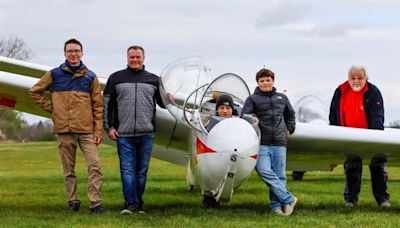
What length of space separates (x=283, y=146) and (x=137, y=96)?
77.0 inches

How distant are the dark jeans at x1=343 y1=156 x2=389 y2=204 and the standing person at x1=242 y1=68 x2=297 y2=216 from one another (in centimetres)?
202

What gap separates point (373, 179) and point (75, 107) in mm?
4742

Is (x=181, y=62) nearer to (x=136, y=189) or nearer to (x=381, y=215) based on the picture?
(x=136, y=189)

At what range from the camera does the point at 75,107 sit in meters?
8.98

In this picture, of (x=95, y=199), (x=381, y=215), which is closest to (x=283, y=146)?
(x=381, y=215)

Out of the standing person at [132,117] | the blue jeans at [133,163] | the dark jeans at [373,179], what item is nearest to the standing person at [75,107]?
the standing person at [132,117]

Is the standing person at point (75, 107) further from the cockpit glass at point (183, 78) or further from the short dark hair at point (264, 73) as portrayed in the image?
the short dark hair at point (264, 73)

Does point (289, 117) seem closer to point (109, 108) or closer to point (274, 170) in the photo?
point (274, 170)

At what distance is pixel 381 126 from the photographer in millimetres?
10211

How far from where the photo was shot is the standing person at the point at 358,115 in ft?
33.3

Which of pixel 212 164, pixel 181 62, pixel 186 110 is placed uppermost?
pixel 181 62

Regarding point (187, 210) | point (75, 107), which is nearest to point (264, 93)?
point (187, 210)

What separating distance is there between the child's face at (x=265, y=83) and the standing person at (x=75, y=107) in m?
2.06

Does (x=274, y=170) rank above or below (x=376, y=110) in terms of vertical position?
below
